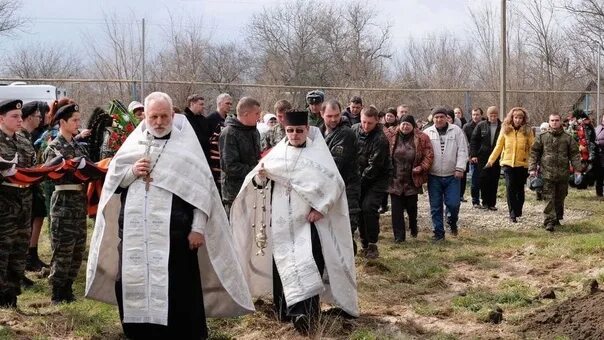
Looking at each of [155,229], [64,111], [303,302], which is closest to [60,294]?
[64,111]

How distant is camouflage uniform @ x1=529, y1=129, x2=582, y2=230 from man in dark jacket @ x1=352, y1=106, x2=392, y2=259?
11.3 feet

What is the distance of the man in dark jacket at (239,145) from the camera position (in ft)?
27.6

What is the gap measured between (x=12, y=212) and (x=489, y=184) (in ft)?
31.3

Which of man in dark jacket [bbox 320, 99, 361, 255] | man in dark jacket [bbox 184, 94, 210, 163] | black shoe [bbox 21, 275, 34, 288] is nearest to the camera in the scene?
black shoe [bbox 21, 275, 34, 288]

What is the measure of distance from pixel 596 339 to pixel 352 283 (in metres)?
2.08

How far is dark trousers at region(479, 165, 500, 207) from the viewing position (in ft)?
46.8

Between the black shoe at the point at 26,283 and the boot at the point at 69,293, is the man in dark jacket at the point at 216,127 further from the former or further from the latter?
the boot at the point at 69,293

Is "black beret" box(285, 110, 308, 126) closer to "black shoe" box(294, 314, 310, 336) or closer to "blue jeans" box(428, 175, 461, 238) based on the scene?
"black shoe" box(294, 314, 310, 336)

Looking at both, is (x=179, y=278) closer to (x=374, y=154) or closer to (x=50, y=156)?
(x=50, y=156)

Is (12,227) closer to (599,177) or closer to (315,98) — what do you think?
(315,98)

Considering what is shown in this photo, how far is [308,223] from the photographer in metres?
6.83

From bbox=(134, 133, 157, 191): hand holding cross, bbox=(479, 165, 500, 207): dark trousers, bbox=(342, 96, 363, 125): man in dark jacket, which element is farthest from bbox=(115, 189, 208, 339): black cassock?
bbox=(479, 165, 500, 207): dark trousers

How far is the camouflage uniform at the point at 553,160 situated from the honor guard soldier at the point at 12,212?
26.3ft

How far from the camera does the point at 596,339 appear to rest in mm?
5973
